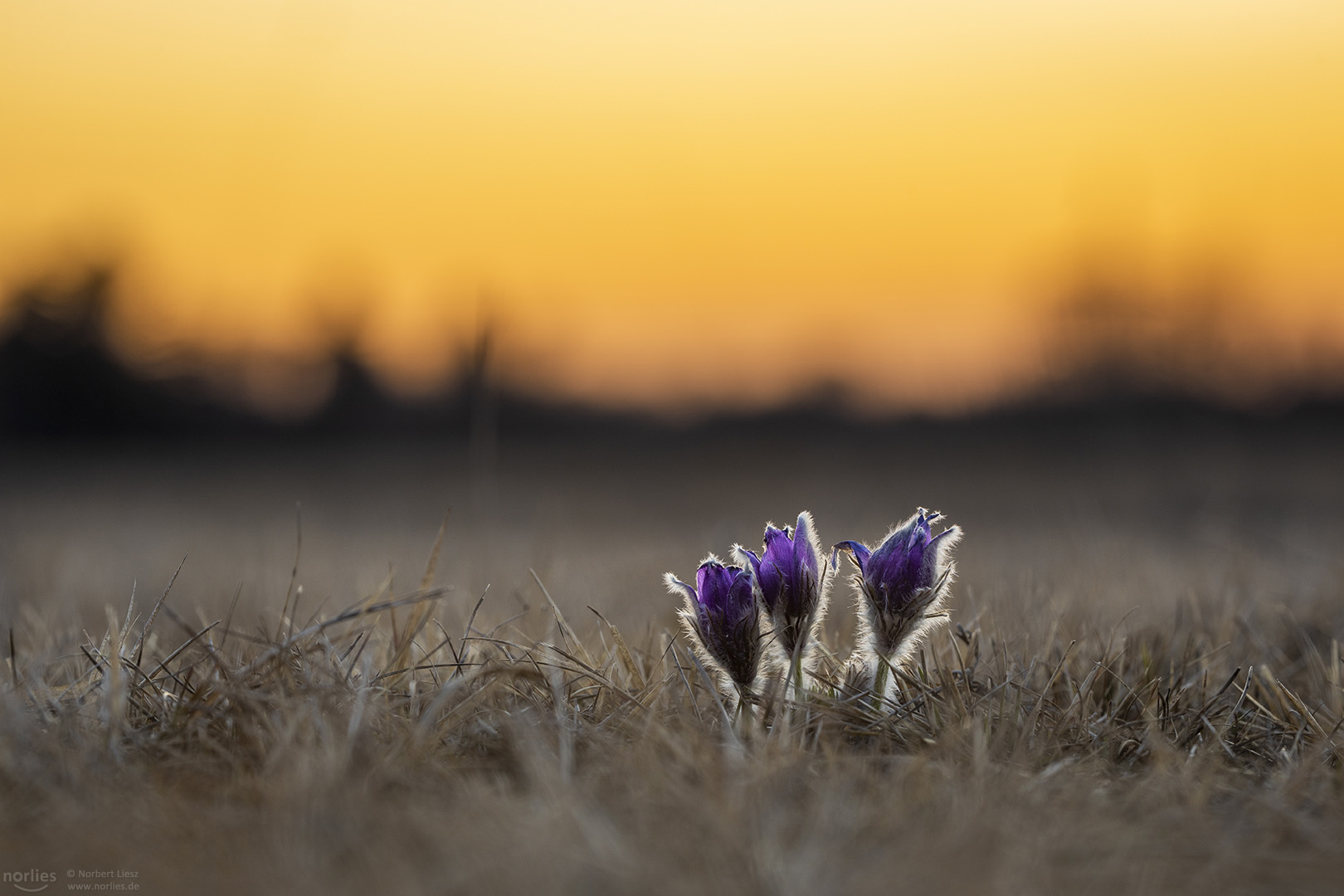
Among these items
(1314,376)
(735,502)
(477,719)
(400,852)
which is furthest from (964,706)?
(1314,376)

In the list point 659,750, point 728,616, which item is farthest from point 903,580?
point 659,750

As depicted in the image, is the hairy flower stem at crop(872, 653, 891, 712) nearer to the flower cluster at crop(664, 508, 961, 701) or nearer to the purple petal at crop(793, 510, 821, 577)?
the flower cluster at crop(664, 508, 961, 701)

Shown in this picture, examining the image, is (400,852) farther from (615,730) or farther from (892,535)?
(892,535)

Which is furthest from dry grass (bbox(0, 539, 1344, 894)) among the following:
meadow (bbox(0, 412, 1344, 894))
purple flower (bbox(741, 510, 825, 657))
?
purple flower (bbox(741, 510, 825, 657))

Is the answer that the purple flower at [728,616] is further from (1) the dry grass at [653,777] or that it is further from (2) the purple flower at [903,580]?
(2) the purple flower at [903,580]

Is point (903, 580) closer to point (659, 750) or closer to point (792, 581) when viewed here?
point (792, 581)

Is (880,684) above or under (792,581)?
under

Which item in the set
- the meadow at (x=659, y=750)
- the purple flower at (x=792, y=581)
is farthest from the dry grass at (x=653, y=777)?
the purple flower at (x=792, y=581)
